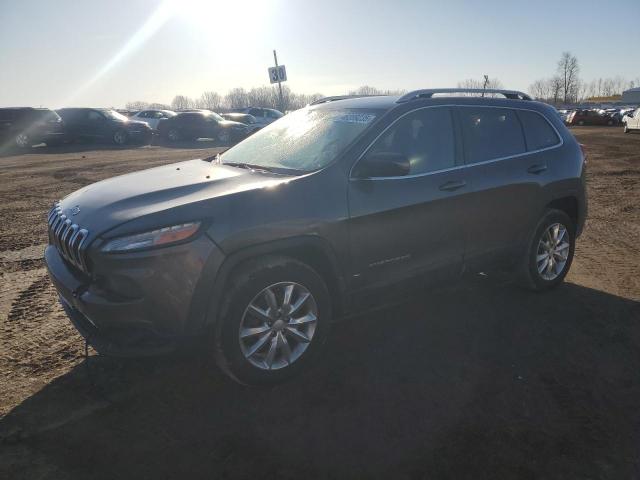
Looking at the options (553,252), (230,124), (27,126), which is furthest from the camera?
(230,124)

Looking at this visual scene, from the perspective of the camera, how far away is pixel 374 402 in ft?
9.81

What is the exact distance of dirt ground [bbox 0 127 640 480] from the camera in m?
2.50

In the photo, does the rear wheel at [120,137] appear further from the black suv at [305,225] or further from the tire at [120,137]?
the black suv at [305,225]

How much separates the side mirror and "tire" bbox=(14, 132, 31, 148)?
21591 millimetres

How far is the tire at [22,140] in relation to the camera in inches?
808

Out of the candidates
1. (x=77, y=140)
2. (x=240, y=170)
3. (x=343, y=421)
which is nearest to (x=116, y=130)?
(x=77, y=140)

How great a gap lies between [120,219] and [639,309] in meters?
4.20

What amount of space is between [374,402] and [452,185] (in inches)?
68.5

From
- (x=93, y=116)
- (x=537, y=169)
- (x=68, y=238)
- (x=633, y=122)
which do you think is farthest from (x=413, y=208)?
(x=633, y=122)

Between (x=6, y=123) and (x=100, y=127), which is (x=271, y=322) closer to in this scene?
(x=100, y=127)

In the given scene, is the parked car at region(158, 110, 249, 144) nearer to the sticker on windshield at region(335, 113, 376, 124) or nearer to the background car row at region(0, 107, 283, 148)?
the background car row at region(0, 107, 283, 148)

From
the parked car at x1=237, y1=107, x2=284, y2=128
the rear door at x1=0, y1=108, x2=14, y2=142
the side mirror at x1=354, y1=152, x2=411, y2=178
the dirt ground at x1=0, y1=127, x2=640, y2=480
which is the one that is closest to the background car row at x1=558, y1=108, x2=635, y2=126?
the parked car at x1=237, y1=107, x2=284, y2=128

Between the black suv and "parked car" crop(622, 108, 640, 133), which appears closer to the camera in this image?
the black suv

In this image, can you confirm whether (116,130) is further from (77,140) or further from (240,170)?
(240,170)
